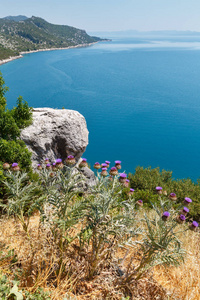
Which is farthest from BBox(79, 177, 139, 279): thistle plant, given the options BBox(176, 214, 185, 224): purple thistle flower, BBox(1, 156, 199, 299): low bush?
BBox(176, 214, 185, 224): purple thistle flower

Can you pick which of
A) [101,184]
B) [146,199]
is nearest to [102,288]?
[101,184]

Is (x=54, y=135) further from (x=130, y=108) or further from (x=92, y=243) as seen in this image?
(x=130, y=108)

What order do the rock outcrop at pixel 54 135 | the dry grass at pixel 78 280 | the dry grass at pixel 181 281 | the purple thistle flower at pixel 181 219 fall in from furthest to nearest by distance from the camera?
the rock outcrop at pixel 54 135
the dry grass at pixel 181 281
the dry grass at pixel 78 280
the purple thistle flower at pixel 181 219

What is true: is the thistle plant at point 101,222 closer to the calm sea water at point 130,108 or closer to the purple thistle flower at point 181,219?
the purple thistle flower at point 181,219

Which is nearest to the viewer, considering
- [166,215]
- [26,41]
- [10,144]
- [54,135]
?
[166,215]

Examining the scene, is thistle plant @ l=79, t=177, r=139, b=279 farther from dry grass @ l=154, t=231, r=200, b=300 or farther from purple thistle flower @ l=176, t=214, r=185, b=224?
dry grass @ l=154, t=231, r=200, b=300

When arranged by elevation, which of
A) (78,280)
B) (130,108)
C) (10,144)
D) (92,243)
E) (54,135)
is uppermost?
(10,144)

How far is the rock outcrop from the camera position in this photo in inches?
277

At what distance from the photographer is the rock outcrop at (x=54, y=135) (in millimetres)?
7043

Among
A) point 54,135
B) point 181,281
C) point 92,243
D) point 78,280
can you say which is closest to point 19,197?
point 92,243

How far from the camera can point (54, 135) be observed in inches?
309

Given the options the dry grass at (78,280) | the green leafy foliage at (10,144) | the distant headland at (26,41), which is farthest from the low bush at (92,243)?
the distant headland at (26,41)

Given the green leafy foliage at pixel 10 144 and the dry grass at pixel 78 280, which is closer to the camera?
the dry grass at pixel 78 280

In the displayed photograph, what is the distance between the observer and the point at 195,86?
5603cm
